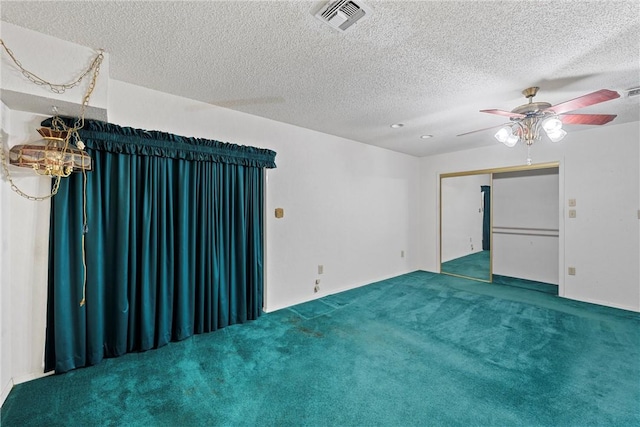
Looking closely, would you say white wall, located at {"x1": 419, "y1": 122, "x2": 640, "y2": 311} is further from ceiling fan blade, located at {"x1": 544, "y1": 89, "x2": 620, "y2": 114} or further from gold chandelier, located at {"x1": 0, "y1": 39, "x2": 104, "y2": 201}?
gold chandelier, located at {"x1": 0, "y1": 39, "x2": 104, "y2": 201}

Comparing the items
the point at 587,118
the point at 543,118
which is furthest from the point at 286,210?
the point at 587,118

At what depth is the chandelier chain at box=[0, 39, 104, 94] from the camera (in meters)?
1.61

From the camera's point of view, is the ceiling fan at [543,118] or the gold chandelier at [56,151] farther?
the ceiling fan at [543,118]

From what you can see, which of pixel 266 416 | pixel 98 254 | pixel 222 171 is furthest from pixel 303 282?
pixel 98 254

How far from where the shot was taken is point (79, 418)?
1.66 metres

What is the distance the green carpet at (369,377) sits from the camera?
5.54 ft

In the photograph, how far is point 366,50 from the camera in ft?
6.15

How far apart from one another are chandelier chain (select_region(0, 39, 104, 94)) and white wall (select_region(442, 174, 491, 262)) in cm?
537

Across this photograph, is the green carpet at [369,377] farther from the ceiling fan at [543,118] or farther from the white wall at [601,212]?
the ceiling fan at [543,118]

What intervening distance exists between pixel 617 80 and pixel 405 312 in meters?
2.93

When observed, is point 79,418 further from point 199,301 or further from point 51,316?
point 199,301

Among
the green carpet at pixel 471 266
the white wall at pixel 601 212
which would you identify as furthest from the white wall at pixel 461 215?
the white wall at pixel 601 212


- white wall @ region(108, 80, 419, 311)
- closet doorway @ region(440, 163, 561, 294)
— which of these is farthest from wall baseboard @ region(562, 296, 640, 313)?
white wall @ region(108, 80, 419, 311)

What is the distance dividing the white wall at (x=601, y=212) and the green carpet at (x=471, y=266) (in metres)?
1.33
